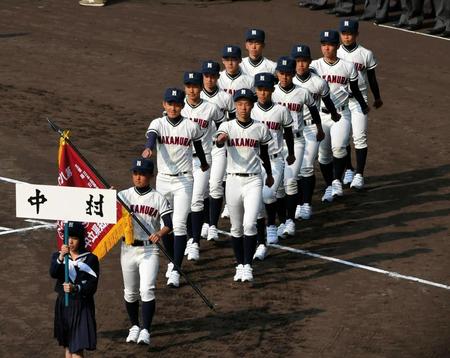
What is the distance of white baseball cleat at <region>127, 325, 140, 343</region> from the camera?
55.9 ft

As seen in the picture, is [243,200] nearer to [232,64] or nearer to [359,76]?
[232,64]

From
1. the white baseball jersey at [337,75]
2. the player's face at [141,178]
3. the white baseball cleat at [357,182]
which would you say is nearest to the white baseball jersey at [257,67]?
the white baseball jersey at [337,75]

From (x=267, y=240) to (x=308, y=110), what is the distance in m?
2.17

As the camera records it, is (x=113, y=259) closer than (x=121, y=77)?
Yes

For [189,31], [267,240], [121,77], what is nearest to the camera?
[267,240]

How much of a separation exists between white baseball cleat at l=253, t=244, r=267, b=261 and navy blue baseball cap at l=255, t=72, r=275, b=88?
222 centimetres

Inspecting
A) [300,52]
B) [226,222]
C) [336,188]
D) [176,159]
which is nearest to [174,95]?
[176,159]

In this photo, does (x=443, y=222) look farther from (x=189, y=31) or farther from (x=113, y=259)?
(x=189, y=31)

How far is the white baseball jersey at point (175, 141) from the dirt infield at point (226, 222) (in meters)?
1.45

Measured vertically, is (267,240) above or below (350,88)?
below

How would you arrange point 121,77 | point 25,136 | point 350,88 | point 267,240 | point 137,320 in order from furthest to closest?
1. point 121,77
2. point 25,136
3. point 350,88
4. point 267,240
5. point 137,320

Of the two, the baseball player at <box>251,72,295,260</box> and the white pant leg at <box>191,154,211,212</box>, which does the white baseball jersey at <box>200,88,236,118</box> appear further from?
the white pant leg at <box>191,154,211,212</box>

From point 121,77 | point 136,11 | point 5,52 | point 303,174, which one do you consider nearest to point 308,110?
point 303,174

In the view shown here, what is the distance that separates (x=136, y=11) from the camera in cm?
3434
